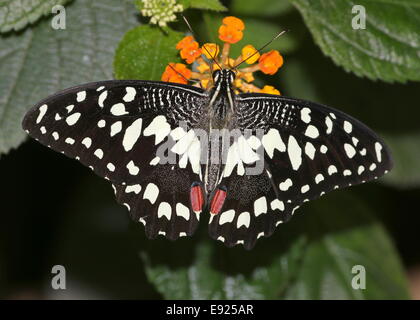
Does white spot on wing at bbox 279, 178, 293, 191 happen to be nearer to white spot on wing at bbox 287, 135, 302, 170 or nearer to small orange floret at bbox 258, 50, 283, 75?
white spot on wing at bbox 287, 135, 302, 170

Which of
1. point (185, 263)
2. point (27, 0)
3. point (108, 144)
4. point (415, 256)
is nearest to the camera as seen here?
point (108, 144)

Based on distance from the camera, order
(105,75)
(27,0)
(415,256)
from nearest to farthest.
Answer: (27,0), (105,75), (415,256)

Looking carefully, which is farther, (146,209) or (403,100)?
(403,100)

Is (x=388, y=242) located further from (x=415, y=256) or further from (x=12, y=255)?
(x=12, y=255)
